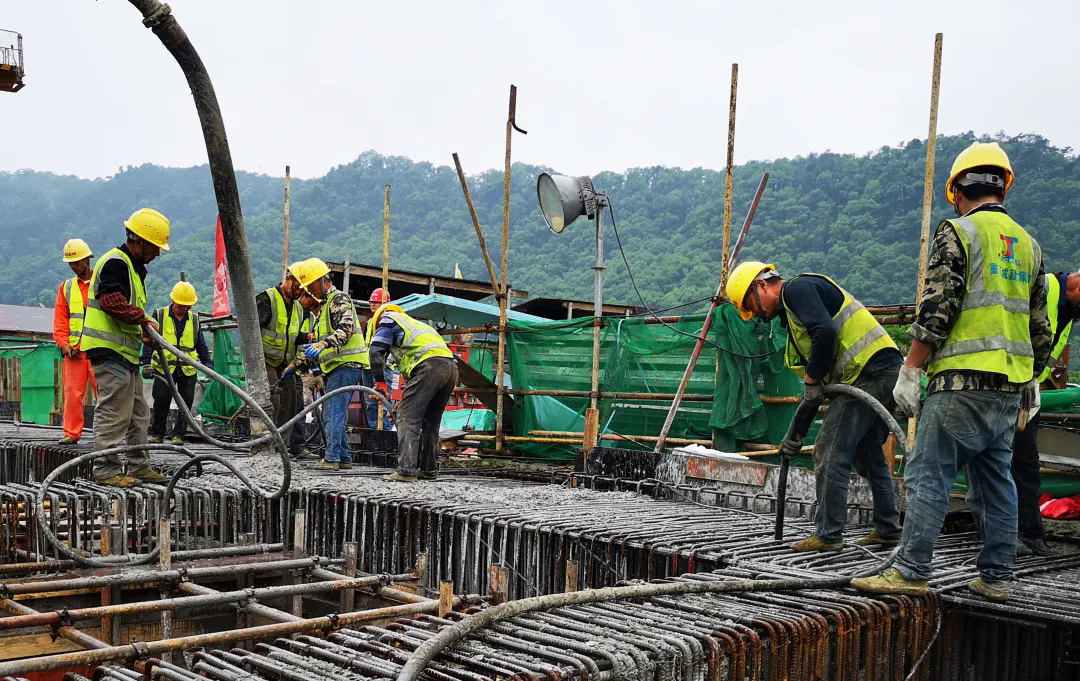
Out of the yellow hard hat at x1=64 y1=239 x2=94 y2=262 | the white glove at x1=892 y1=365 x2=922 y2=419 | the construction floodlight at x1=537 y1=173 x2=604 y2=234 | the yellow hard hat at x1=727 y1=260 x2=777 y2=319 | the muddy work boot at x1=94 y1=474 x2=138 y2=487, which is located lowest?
the muddy work boot at x1=94 y1=474 x2=138 y2=487

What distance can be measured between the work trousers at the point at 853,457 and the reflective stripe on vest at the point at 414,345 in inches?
140

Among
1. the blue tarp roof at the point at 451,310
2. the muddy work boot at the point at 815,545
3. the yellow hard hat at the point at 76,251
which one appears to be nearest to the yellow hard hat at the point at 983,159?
the muddy work boot at the point at 815,545

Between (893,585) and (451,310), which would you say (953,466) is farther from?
(451,310)

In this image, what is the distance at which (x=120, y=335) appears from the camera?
6.65m

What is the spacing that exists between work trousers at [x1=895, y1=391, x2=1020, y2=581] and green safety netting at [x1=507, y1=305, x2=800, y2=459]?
506 centimetres

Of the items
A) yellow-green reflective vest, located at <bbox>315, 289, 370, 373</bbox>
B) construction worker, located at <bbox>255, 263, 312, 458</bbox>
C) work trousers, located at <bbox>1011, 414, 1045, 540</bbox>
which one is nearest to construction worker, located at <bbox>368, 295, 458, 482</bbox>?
yellow-green reflective vest, located at <bbox>315, 289, 370, 373</bbox>

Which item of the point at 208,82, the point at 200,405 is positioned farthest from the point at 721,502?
the point at 200,405

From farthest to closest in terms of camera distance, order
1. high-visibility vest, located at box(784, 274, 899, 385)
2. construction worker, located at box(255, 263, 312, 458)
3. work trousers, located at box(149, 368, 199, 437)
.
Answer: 1. work trousers, located at box(149, 368, 199, 437)
2. construction worker, located at box(255, 263, 312, 458)
3. high-visibility vest, located at box(784, 274, 899, 385)

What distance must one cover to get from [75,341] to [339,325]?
213 cm

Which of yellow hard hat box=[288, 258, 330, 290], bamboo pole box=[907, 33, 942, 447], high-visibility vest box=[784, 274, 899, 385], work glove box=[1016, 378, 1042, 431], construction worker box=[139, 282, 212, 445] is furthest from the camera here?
construction worker box=[139, 282, 212, 445]

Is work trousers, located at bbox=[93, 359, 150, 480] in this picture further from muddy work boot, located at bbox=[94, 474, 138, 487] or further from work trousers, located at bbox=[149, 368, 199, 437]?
work trousers, located at bbox=[149, 368, 199, 437]

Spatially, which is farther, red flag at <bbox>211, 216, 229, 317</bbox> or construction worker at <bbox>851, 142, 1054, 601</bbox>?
red flag at <bbox>211, 216, 229, 317</bbox>

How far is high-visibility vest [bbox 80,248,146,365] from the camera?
6559 millimetres

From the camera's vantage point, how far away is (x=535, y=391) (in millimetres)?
11062
